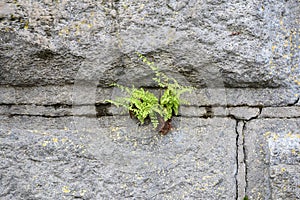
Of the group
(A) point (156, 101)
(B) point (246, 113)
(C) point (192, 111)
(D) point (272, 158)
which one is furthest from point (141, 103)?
(D) point (272, 158)

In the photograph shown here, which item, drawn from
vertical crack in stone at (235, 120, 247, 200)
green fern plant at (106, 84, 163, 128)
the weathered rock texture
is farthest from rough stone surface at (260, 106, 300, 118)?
green fern plant at (106, 84, 163, 128)

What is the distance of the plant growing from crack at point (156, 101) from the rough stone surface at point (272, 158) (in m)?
0.29

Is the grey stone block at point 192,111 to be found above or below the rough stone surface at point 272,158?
above

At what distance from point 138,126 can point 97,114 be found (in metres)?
0.16

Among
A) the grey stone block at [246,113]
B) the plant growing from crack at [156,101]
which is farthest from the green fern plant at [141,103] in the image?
the grey stone block at [246,113]

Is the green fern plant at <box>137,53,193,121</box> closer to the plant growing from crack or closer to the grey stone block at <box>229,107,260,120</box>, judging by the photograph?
the plant growing from crack

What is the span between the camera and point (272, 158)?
1.39 m

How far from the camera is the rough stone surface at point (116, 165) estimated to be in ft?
4.59

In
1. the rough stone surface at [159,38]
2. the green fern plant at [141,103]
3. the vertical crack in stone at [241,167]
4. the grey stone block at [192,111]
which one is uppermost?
the rough stone surface at [159,38]

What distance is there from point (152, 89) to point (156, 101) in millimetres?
62

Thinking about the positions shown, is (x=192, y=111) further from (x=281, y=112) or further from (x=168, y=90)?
(x=281, y=112)

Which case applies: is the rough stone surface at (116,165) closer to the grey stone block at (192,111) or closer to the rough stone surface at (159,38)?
the grey stone block at (192,111)

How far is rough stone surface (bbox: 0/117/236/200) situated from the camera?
1.40 m

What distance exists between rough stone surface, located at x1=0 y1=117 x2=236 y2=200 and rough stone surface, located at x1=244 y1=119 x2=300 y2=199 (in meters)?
0.07
